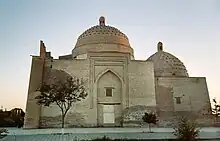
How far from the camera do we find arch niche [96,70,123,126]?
2645cm

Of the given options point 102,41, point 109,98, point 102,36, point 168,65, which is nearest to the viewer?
point 109,98

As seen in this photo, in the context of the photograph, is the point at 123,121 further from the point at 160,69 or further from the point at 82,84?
the point at 160,69

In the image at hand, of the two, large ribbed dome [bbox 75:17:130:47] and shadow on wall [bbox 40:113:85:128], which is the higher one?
large ribbed dome [bbox 75:17:130:47]

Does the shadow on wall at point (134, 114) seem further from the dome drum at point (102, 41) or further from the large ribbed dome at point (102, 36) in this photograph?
the large ribbed dome at point (102, 36)

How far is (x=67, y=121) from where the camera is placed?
25.4 metres

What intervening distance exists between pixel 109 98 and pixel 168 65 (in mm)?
12434

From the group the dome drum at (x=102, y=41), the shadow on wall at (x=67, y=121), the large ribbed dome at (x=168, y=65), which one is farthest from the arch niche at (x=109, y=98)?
the large ribbed dome at (x=168, y=65)

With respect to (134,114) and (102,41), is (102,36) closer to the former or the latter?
(102,41)

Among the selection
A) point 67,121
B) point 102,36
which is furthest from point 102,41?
point 67,121

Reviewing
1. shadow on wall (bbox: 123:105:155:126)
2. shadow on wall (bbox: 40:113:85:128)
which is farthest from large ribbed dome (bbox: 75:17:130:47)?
shadow on wall (bbox: 40:113:85:128)

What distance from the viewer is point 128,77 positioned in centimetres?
2753

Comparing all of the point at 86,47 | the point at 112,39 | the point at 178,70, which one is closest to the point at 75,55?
the point at 86,47

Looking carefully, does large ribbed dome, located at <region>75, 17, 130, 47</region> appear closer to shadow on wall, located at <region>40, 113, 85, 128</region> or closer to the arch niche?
the arch niche

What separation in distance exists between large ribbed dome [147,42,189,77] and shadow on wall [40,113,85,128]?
13691mm
